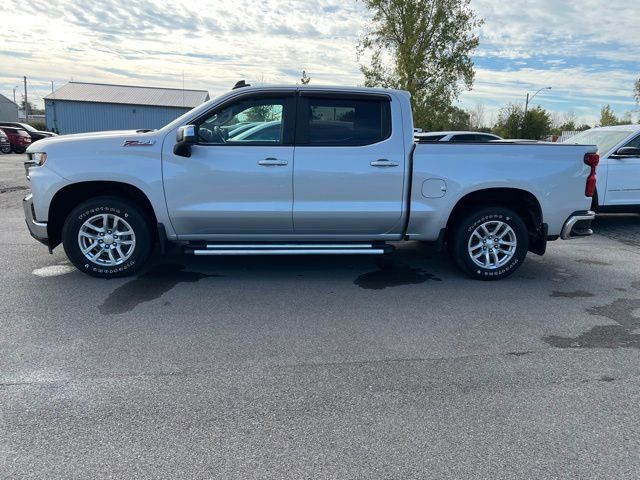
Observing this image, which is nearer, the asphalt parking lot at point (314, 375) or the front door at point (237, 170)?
the asphalt parking lot at point (314, 375)

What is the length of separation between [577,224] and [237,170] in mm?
3922

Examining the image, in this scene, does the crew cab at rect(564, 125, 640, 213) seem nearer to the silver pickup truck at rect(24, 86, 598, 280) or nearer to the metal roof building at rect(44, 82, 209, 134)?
the silver pickup truck at rect(24, 86, 598, 280)

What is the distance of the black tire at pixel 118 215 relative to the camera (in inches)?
213

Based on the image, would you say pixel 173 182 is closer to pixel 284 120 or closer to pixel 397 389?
pixel 284 120

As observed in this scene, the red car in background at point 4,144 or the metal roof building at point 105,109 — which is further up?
the metal roof building at point 105,109

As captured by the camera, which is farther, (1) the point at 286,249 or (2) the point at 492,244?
(2) the point at 492,244

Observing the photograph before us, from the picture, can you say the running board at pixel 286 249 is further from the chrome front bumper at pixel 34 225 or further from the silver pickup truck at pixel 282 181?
the chrome front bumper at pixel 34 225

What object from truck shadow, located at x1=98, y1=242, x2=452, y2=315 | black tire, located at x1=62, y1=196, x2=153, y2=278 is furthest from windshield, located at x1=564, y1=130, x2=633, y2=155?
black tire, located at x1=62, y1=196, x2=153, y2=278

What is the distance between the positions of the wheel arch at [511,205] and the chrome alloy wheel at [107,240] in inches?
143

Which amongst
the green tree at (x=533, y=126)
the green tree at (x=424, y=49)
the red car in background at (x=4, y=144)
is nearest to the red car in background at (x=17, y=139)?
the red car in background at (x=4, y=144)

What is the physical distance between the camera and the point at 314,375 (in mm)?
3623

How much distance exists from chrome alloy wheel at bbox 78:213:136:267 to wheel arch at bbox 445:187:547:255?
143 inches

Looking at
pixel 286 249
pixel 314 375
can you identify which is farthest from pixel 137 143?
pixel 314 375

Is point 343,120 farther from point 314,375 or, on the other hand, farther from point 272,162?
point 314,375
